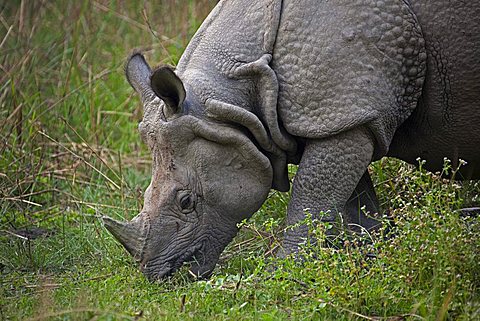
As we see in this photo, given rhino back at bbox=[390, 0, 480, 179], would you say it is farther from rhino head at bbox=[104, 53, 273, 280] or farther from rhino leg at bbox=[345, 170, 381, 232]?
rhino head at bbox=[104, 53, 273, 280]

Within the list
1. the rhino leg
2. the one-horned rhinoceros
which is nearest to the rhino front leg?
the one-horned rhinoceros

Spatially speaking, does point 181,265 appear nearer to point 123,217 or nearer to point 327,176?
point 327,176

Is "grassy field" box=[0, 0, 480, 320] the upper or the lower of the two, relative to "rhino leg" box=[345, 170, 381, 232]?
upper

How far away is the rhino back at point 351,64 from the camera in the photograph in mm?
4801

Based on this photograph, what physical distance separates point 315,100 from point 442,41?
29.1 inches

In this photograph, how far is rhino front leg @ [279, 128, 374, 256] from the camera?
16.1 ft

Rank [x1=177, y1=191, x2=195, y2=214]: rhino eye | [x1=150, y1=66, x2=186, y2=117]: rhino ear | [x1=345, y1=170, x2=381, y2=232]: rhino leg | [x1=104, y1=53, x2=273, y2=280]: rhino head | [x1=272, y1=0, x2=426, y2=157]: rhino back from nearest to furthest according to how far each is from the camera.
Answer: [x1=272, y1=0, x2=426, y2=157]: rhino back, [x1=150, y1=66, x2=186, y2=117]: rhino ear, [x1=104, y1=53, x2=273, y2=280]: rhino head, [x1=177, y1=191, x2=195, y2=214]: rhino eye, [x1=345, y1=170, x2=381, y2=232]: rhino leg

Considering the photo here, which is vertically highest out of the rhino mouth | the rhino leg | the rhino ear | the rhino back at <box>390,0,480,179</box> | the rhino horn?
the rhino ear

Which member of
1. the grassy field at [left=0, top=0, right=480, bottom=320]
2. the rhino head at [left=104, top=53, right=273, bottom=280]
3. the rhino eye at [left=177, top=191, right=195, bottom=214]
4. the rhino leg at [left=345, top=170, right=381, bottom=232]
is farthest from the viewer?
the rhino leg at [left=345, top=170, right=381, bottom=232]

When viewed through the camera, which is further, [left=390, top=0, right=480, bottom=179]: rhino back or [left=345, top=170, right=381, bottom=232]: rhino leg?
[left=345, top=170, right=381, bottom=232]: rhino leg

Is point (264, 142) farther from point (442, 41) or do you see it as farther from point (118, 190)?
point (118, 190)

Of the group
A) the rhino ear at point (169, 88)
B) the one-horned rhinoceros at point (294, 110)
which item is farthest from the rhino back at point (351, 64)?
the rhino ear at point (169, 88)

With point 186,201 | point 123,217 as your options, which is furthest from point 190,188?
point 123,217

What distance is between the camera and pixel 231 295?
4688 millimetres
